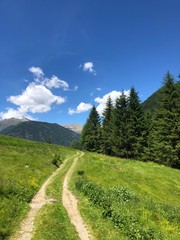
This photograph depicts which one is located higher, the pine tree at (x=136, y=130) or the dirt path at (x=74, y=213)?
the pine tree at (x=136, y=130)

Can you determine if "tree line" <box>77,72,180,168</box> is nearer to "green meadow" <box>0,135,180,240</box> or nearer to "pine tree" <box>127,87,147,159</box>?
"pine tree" <box>127,87,147,159</box>

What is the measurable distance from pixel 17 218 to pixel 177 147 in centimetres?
3485

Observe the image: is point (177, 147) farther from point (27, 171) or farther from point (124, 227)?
point (124, 227)

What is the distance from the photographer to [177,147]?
42.3 metres

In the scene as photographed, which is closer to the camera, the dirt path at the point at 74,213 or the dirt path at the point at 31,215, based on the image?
the dirt path at the point at 31,215

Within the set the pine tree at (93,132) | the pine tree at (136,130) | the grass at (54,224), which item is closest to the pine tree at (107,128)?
the pine tree at (93,132)

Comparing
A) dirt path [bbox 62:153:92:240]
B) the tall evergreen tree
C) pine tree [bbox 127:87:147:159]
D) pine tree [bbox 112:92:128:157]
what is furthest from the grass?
pine tree [bbox 112:92:128:157]

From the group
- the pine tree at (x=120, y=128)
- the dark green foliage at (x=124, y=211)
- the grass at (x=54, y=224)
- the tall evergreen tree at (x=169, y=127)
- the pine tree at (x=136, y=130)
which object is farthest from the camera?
the pine tree at (x=120, y=128)

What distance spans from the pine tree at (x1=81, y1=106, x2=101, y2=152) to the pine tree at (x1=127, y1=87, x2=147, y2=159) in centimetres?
2026

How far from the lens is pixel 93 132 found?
251ft

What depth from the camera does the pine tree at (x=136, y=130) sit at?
5506cm

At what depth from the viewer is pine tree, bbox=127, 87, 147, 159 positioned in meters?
55.1

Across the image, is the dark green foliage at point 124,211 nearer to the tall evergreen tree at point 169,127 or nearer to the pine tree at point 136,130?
the tall evergreen tree at point 169,127

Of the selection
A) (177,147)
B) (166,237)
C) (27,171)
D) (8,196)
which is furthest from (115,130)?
(166,237)
